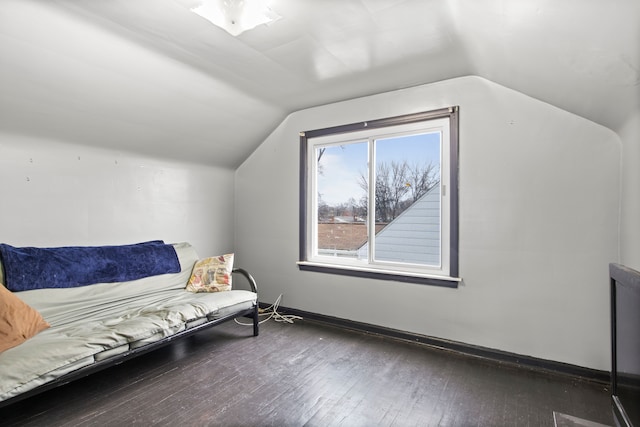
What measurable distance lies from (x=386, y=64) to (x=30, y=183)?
2.99 metres

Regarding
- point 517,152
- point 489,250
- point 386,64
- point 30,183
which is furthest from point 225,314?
point 517,152

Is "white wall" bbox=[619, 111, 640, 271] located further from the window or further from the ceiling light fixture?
the ceiling light fixture

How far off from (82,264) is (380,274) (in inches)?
102

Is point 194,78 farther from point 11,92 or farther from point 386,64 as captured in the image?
point 386,64

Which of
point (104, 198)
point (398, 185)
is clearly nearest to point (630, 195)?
point (398, 185)

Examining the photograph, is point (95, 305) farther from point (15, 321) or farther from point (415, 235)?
point (415, 235)

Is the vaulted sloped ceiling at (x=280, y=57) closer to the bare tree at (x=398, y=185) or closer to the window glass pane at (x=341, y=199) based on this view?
the window glass pane at (x=341, y=199)

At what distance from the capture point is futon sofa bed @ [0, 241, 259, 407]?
73.5 inches

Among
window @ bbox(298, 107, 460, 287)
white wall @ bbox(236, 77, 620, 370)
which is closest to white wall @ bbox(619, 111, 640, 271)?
white wall @ bbox(236, 77, 620, 370)

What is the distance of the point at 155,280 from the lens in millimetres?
3203

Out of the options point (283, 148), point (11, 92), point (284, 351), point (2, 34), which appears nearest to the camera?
point (2, 34)

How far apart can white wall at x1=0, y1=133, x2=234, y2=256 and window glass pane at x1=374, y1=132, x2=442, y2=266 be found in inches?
81.1

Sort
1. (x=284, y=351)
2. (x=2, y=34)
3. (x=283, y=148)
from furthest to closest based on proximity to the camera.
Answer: (x=283, y=148)
(x=284, y=351)
(x=2, y=34)

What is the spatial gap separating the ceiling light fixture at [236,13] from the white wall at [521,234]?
5.30ft
